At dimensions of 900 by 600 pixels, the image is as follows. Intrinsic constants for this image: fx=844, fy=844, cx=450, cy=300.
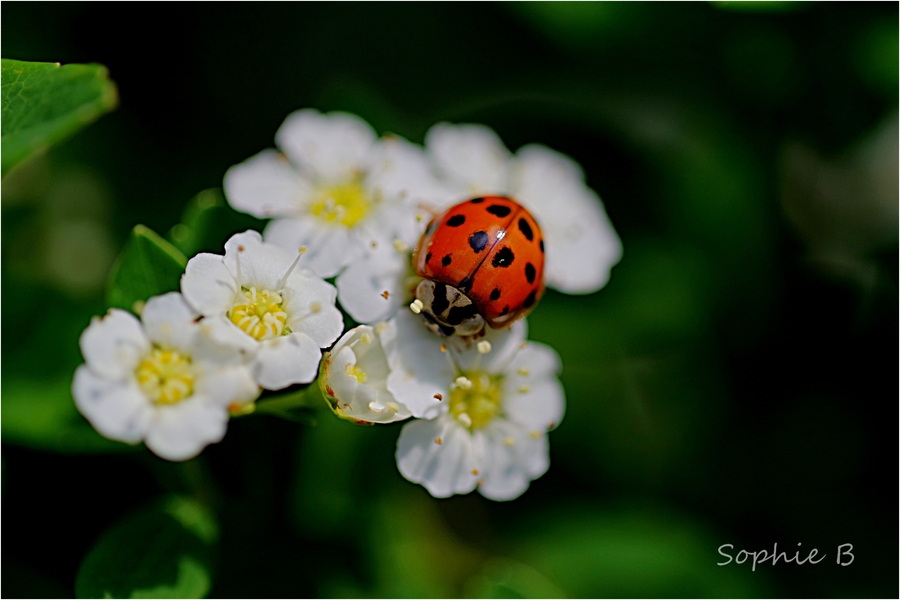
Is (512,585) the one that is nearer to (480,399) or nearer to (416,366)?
(480,399)

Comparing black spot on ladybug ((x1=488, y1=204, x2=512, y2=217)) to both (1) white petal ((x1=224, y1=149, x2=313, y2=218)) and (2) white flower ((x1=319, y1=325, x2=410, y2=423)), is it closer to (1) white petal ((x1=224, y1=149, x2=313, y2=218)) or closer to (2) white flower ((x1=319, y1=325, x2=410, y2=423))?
(2) white flower ((x1=319, y1=325, x2=410, y2=423))

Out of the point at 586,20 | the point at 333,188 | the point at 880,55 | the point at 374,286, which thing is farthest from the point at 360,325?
the point at 880,55

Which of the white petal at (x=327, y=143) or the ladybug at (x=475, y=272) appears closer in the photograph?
the ladybug at (x=475, y=272)

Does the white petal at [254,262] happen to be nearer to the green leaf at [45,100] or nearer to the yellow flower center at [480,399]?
the green leaf at [45,100]

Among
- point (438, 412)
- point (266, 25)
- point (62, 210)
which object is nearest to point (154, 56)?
point (266, 25)

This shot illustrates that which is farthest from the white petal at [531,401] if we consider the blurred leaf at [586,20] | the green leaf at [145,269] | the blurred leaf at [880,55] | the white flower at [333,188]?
the blurred leaf at [880,55]

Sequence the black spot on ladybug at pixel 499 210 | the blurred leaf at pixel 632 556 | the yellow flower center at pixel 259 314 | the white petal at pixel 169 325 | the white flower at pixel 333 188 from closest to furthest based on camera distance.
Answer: the white petal at pixel 169 325 < the yellow flower center at pixel 259 314 < the black spot on ladybug at pixel 499 210 < the white flower at pixel 333 188 < the blurred leaf at pixel 632 556
